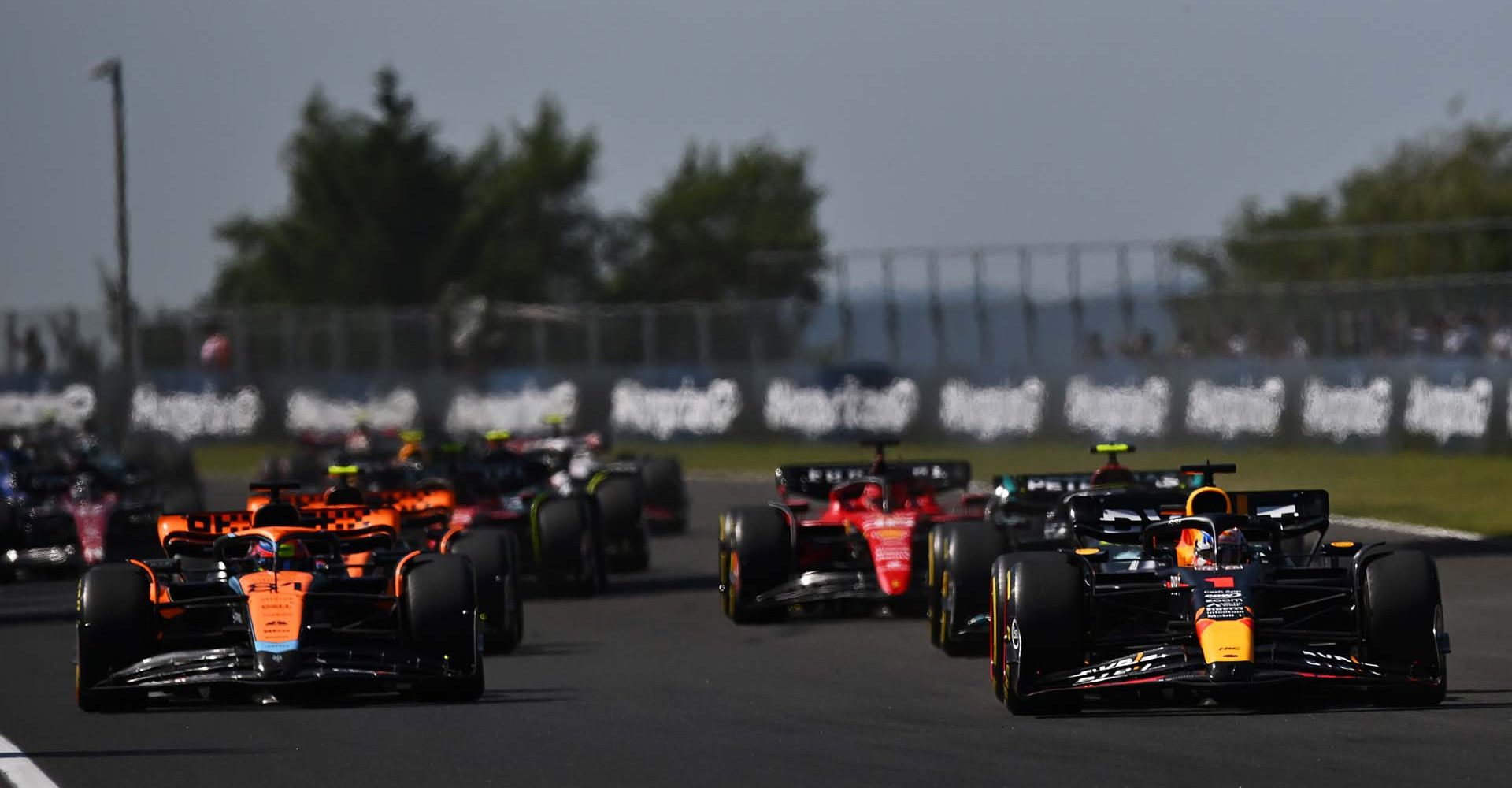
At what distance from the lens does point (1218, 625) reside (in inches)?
422

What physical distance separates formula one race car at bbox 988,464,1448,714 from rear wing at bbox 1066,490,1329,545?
0.69 metres

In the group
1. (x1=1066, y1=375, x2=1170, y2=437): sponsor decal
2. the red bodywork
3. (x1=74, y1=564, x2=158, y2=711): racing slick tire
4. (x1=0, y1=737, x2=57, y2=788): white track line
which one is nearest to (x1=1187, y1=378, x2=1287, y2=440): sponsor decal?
(x1=1066, y1=375, x2=1170, y2=437): sponsor decal

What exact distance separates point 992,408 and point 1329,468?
7.50 m

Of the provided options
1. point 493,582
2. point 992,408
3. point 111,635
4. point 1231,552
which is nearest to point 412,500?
point 493,582

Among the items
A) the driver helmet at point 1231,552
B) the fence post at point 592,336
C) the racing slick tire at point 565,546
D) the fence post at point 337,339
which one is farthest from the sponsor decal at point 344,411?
the driver helmet at point 1231,552

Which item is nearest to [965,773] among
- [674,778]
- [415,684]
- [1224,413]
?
[674,778]

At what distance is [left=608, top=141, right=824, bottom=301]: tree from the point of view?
304 ft

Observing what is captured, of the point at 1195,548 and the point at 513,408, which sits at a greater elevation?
the point at 513,408

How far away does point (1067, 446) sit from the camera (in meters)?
34.5

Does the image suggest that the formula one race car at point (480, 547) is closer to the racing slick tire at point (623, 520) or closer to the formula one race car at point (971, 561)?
the formula one race car at point (971, 561)

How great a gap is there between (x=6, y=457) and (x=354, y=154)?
221 ft

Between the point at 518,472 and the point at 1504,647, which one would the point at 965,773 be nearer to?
the point at 1504,647

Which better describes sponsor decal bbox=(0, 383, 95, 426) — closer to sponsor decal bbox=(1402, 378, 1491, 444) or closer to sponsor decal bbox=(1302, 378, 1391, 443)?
sponsor decal bbox=(1302, 378, 1391, 443)

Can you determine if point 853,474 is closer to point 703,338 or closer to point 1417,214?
point 703,338
